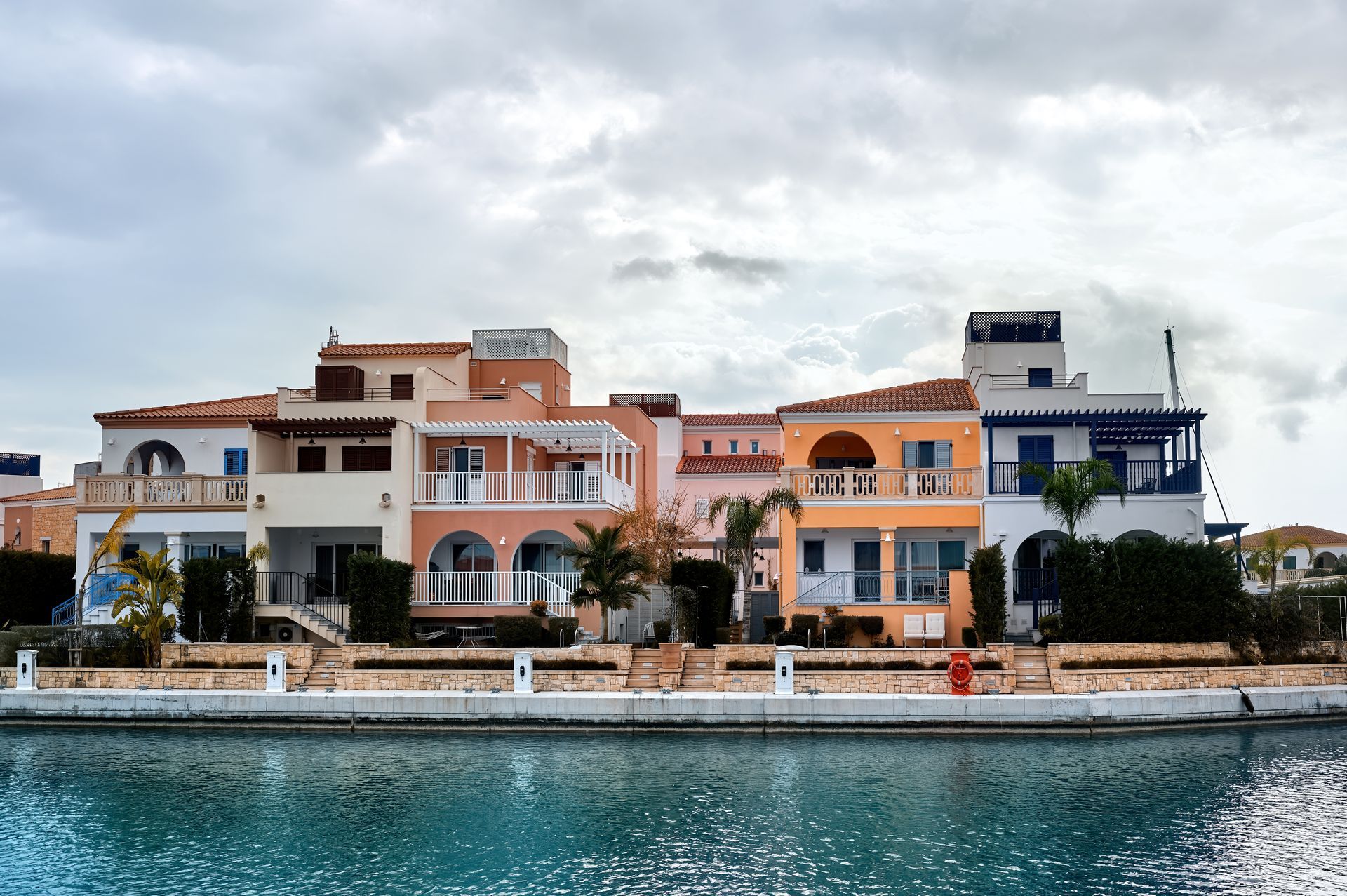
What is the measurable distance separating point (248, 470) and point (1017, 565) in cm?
2375

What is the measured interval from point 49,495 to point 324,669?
106 feet

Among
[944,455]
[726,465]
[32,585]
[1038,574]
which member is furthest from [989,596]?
[32,585]

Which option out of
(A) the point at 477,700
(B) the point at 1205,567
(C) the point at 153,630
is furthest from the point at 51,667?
(B) the point at 1205,567

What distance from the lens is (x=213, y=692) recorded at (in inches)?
1187

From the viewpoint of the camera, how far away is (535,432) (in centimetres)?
3862

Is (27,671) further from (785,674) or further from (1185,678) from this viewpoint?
(1185,678)

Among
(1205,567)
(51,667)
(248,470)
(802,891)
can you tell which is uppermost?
(248,470)

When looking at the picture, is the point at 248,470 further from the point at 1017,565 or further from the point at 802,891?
the point at 802,891

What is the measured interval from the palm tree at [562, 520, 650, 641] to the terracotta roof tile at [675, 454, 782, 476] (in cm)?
2381

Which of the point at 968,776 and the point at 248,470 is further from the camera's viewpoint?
the point at 248,470

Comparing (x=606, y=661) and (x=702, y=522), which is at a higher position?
(x=702, y=522)

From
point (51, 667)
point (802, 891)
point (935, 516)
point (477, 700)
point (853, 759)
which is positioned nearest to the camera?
point (802, 891)

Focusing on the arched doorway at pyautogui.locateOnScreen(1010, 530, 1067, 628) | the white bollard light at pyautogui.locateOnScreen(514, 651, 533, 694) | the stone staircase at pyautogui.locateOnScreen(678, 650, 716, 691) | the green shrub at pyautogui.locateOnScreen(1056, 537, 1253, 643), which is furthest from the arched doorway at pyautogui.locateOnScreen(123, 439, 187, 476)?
the green shrub at pyautogui.locateOnScreen(1056, 537, 1253, 643)

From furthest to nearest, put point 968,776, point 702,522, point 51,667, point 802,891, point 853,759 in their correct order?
point 702,522 → point 51,667 → point 853,759 → point 968,776 → point 802,891
